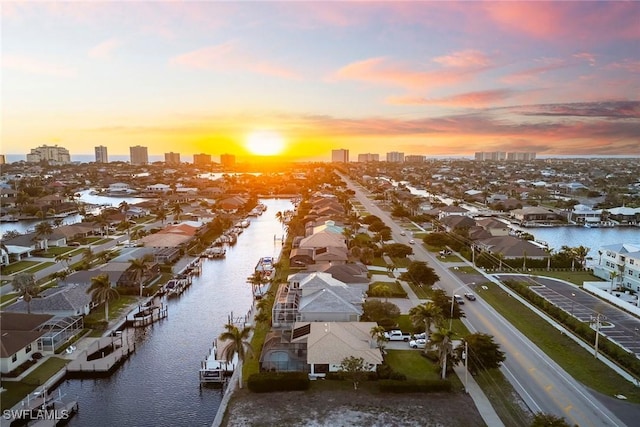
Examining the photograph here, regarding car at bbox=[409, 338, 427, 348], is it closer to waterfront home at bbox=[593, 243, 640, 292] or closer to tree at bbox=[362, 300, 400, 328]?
tree at bbox=[362, 300, 400, 328]

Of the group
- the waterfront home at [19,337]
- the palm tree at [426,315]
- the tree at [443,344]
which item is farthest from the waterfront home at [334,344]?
the waterfront home at [19,337]

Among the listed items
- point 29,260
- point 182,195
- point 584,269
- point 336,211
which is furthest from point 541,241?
point 182,195

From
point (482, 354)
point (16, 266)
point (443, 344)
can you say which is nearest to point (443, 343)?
point (443, 344)

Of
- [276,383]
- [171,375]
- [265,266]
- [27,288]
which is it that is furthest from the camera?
[265,266]

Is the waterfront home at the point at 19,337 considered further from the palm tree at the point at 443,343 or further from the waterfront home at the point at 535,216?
the waterfront home at the point at 535,216

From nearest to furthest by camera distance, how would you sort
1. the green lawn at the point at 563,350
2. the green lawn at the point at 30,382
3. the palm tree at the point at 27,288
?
1. the green lawn at the point at 30,382
2. the green lawn at the point at 563,350
3. the palm tree at the point at 27,288

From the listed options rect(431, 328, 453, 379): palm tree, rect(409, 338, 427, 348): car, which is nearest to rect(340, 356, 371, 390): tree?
rect(431, 328, 453, 379): palm tree

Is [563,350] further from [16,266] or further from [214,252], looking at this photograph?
[16,266]

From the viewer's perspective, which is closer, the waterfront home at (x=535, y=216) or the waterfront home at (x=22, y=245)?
the waterfront home at (x=22, y=245)
